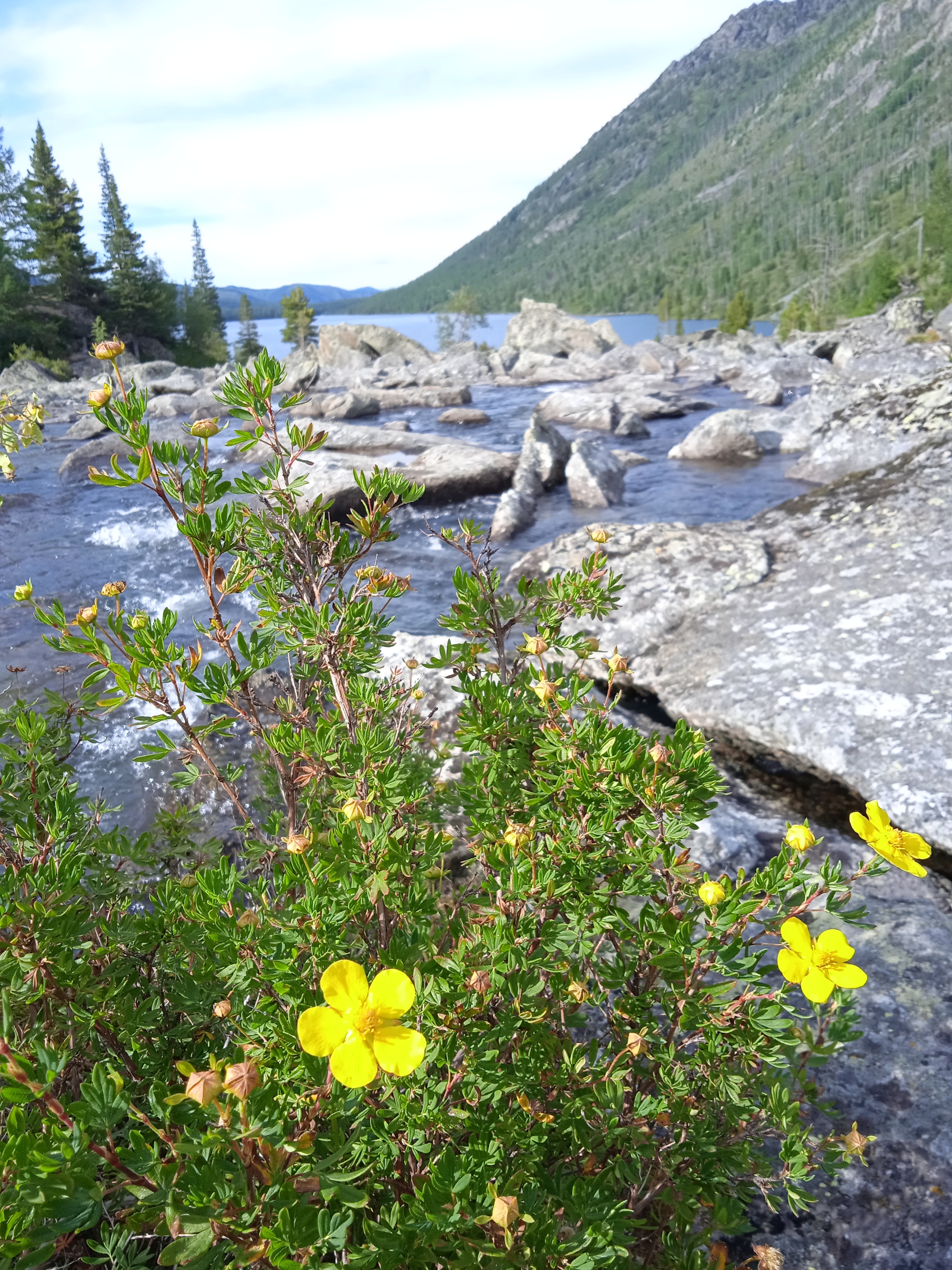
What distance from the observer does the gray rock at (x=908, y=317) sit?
43656 millimetres

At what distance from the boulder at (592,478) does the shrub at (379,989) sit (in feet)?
33.1

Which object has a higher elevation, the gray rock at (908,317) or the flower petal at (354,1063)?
the gray rock at (908,317)

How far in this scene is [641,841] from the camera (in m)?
1.52

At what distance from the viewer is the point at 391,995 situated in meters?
1.08

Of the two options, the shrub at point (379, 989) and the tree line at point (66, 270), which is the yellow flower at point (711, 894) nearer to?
the shrub at point (379, 989)

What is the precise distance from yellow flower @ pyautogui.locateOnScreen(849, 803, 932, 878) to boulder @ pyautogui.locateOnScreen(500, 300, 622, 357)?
51075 millimetres

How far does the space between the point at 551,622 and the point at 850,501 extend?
4358 mm

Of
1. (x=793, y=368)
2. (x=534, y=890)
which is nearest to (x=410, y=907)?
(x=534, y=890)

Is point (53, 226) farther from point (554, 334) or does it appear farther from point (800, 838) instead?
point (800, 838)

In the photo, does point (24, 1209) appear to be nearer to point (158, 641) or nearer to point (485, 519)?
point (158, 641)

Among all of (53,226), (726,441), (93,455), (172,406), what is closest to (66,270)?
(53,226)

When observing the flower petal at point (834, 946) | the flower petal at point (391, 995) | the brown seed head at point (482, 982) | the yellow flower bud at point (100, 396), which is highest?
the yellow flower bud at point (100, 396)

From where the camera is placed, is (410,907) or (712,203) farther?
(712,203)

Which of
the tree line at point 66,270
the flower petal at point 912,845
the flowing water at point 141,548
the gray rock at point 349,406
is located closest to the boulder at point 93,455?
the flowing water at point 141,548
